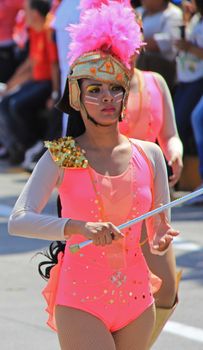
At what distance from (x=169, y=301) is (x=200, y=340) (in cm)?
136

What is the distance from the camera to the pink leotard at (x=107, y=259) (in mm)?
4195

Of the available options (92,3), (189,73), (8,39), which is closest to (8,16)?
(8,39)

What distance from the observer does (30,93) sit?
13211 mm

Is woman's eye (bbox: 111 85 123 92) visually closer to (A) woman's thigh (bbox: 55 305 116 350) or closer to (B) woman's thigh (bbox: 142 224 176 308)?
(B) woman's thigh (bbox: 142 224 176 308)

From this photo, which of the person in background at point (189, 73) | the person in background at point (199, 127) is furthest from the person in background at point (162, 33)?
the person in background at point (199, 127)

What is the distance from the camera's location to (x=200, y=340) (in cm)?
620

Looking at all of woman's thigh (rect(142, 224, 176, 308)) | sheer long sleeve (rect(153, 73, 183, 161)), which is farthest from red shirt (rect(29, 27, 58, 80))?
woman's thigh (rect(142, 224, 176, 308))

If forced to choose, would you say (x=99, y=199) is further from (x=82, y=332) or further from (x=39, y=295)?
(x=39, y=295)

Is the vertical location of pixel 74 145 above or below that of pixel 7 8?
above

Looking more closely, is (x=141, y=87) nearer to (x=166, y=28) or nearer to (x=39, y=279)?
(x=39, y=279)

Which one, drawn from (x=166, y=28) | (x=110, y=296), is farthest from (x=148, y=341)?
(x=166, y=28)

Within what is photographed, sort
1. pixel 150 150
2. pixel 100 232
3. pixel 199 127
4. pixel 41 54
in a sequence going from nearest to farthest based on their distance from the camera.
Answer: pixel 100 232 → pixel 150 150 → pixel 199 127 → pixel 41 54

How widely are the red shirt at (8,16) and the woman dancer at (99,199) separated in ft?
32.2

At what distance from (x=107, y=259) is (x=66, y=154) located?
1.37 ft
